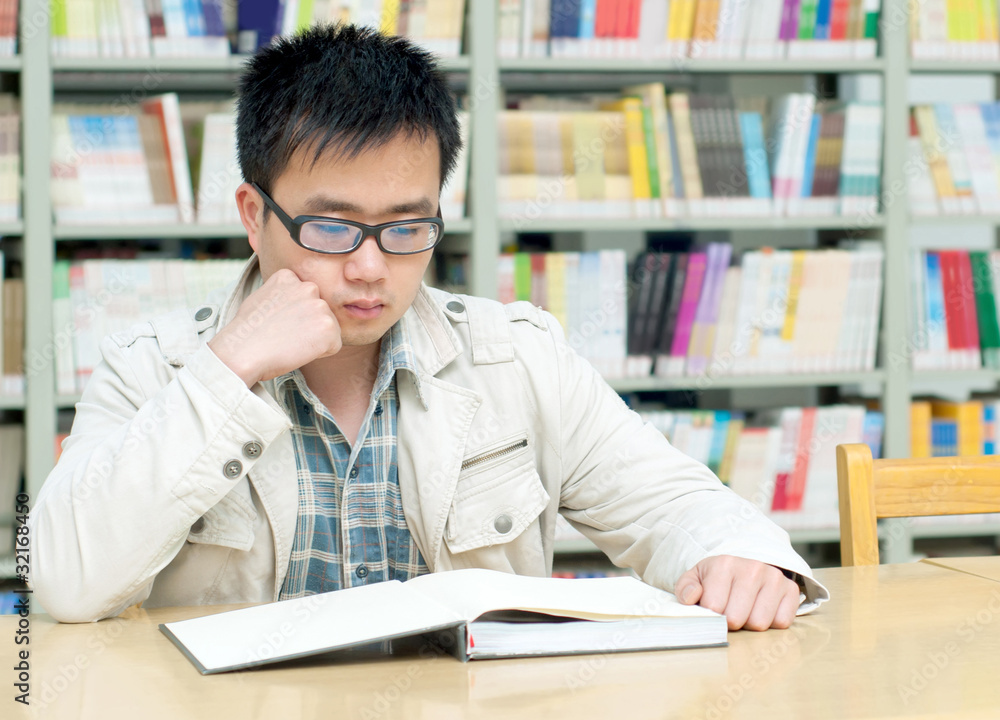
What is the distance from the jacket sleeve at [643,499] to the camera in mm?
1062

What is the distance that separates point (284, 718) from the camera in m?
0.71

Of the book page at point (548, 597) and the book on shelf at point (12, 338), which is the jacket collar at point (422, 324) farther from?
the book on shelf at point (12, 338)

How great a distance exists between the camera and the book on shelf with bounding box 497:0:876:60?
239 centimetres

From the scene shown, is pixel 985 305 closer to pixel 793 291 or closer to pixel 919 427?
pixel 919 427

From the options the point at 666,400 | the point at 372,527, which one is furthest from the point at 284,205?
the point at 666,400

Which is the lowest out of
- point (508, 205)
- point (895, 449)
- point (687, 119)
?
point (895, 449)

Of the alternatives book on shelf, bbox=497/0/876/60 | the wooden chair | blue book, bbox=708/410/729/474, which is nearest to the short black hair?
the wooden chair

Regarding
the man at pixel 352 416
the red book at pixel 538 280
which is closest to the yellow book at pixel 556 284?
the red book at pixel 538 280

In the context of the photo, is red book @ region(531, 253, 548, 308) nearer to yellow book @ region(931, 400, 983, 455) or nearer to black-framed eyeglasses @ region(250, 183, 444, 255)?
yellow book @ region(931, 400, 983, 455)

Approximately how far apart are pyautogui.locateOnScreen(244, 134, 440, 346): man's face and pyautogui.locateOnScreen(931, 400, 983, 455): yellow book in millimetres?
1874

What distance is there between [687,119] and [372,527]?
154 centimetres

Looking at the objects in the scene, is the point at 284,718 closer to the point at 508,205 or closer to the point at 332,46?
the point at 332,46

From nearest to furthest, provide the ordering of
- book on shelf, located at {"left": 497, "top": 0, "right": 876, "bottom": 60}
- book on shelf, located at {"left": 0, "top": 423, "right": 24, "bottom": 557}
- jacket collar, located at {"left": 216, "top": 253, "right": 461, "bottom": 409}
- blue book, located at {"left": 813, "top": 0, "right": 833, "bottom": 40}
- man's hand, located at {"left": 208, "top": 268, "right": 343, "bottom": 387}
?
man's hand, located at {"left": 208, "top": 268, "right": 343, "bottom": 387}
jacket collar, located at {"left": 216, "top": 253, "right": 461, "bottom": 409}
book on shelf, located at {"left": 0, "top": 423, "right": 24, "bottom": 557}
book on shelf, located at {"left": 497, "top": 0, "right": 876, "bottom": 60}
blue book, located at {"left": 813, "top": 0, "right": 833, "bottom": 40}

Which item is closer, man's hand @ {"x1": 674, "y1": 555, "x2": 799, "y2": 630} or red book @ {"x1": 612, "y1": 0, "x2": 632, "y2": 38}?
man's hand @ {"x1": 674, "y1": 555, "x2": 799, "y2": 630}
